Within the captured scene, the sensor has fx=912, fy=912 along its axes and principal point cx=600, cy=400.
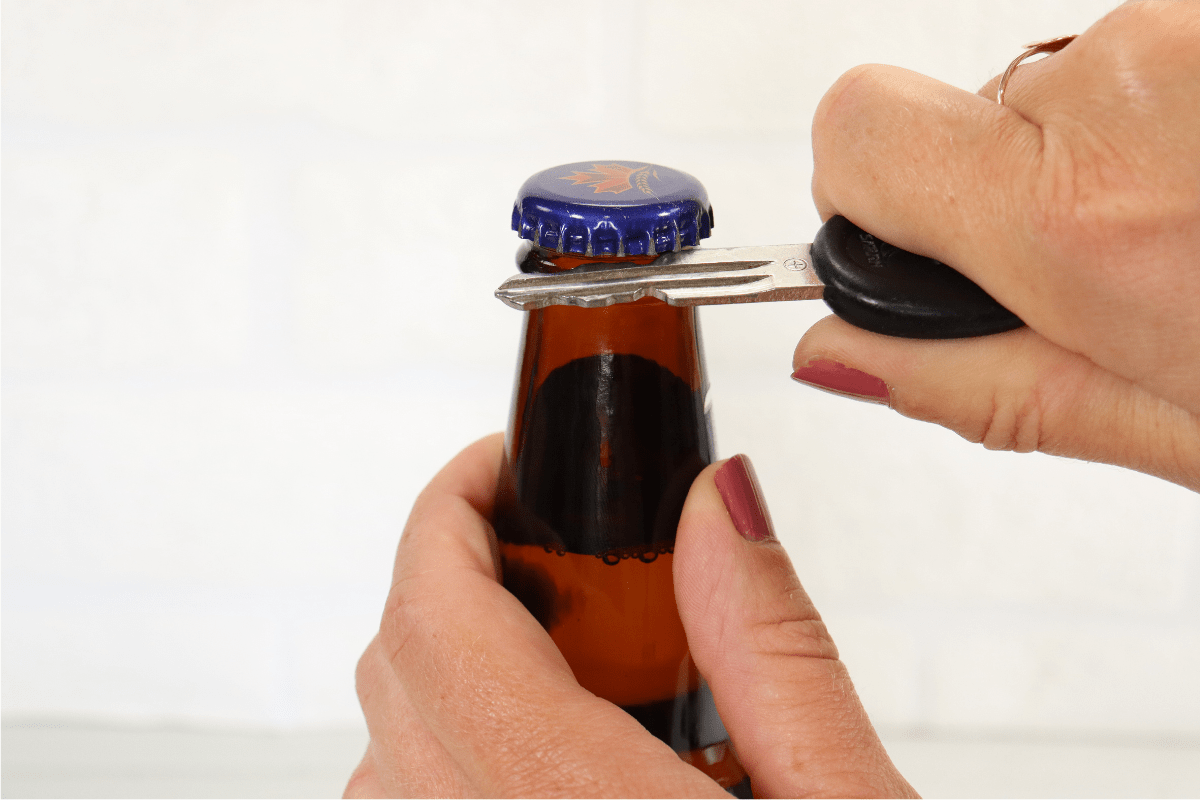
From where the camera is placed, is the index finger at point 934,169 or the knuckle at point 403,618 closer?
the index finger at point 934,169

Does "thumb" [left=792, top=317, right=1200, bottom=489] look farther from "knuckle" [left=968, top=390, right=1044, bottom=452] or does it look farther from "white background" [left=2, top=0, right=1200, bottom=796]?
"white background" [left=2, top=0, right=1200, bottom=796]

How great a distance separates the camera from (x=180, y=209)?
0.65 m

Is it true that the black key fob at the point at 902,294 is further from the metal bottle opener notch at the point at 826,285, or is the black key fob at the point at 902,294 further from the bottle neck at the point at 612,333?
the bottle neck at the point at 612,333

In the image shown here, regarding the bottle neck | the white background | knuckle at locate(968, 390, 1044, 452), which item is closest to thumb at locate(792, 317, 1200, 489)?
knuckle at locate(968, 390, 1044, 452)

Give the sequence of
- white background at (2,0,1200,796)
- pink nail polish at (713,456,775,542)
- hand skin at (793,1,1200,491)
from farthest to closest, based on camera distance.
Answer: white background at (2,0,1200,796) → pink nail polish at (713,456,775,542) → hand skin at (793,1,1200,491)

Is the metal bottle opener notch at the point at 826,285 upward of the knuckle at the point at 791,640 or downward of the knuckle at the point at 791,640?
upward

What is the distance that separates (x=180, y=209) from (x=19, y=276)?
143 millimetres

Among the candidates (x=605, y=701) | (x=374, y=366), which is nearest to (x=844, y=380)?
(x=605, y=701)

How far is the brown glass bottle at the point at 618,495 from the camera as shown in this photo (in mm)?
434

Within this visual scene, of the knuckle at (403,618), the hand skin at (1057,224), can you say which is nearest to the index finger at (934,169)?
the hand skin at (1057,224)

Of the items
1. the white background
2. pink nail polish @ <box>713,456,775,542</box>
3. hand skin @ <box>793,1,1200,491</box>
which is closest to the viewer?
hand skin @ <box>793,1,1200,491</box>

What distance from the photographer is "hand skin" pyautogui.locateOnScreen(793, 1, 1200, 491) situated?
0.26m

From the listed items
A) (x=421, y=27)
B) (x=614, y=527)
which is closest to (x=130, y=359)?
(x=421, y=27)

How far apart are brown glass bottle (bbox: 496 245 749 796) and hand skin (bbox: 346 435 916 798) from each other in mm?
47
